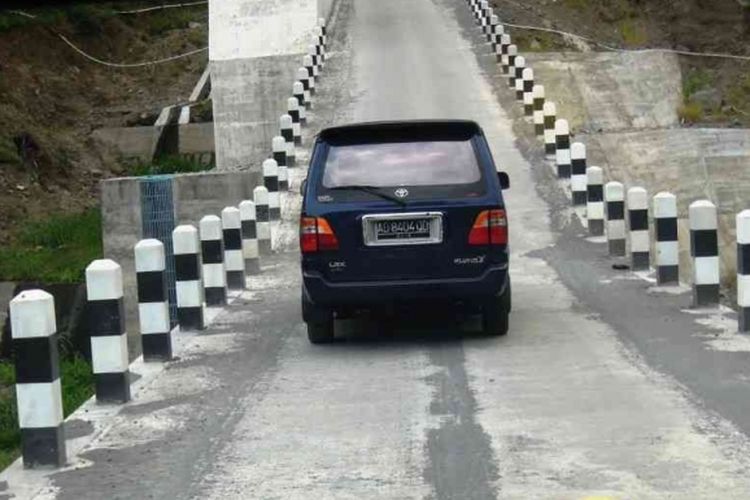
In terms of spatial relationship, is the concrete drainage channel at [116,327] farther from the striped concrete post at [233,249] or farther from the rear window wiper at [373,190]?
the rear window wiper at [373,190]

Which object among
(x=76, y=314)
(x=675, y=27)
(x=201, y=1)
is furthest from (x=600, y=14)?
(x=76, y=314)

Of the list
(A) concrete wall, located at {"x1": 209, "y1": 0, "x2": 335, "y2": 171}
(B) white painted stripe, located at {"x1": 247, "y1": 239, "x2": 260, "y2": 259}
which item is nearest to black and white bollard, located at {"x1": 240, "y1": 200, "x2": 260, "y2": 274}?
(B) white painted stripe, located at {"x1": 247, "y1": 239, "x2": 260, "y2": 259}

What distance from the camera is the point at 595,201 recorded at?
18797 millimetres

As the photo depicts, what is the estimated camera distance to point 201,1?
5822 cm

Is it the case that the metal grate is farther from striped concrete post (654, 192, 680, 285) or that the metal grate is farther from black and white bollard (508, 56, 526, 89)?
striped concrete post (654, 192, 680, 285)

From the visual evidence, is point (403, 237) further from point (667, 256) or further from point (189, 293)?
point (667, 256)

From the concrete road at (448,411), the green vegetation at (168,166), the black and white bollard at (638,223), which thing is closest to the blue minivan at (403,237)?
the concrete road at (448,411)

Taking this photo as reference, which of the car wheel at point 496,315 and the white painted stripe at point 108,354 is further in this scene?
the car wheel at point 496,315

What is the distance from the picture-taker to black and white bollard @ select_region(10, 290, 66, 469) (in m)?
8.20

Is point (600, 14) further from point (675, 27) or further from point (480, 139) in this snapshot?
point (480, 139)

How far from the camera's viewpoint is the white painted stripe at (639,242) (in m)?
15.8

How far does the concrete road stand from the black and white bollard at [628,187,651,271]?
0.49 metres

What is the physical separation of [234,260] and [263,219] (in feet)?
12.6

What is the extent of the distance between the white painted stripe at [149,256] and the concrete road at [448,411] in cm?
77
